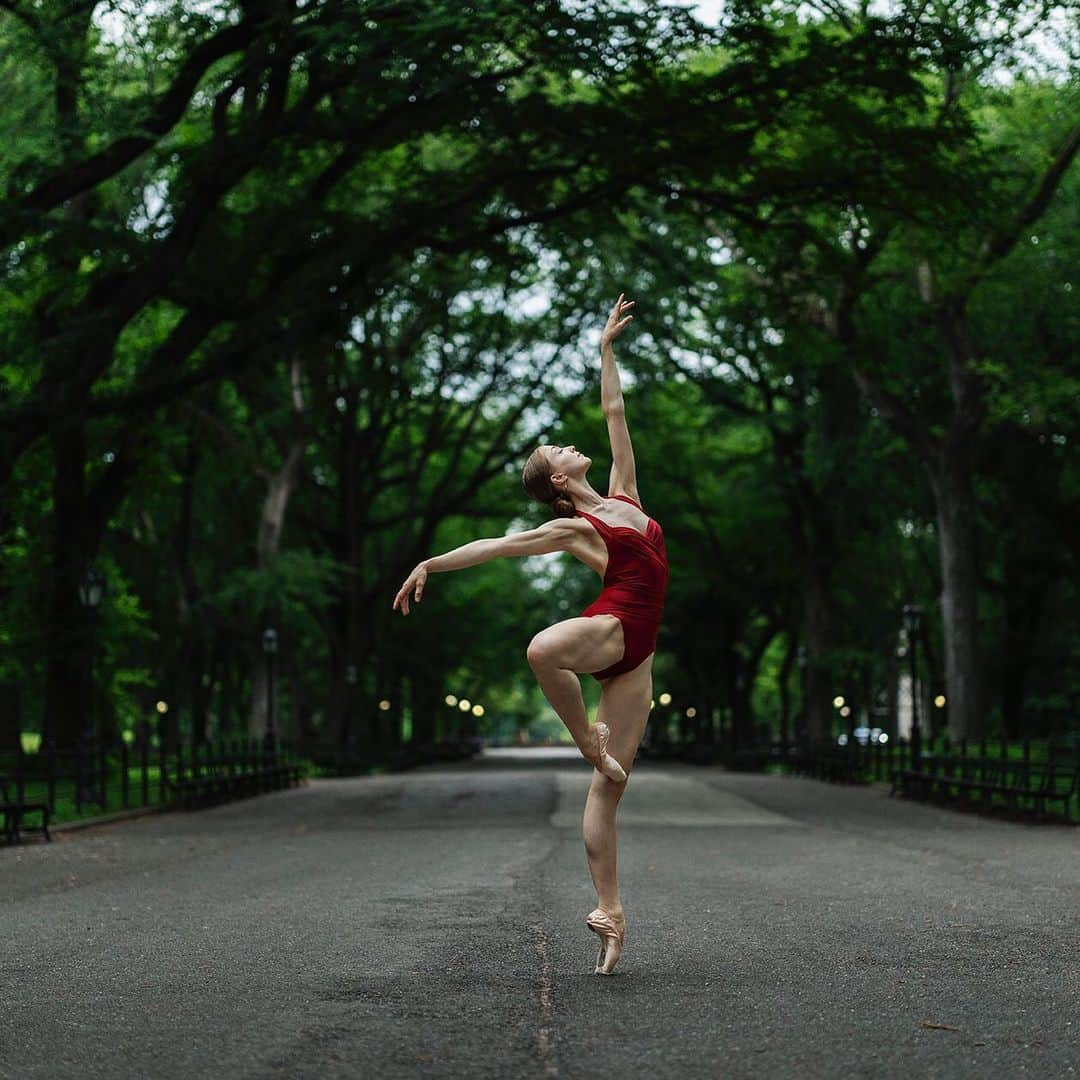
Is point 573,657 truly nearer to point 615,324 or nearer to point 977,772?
point 615,324

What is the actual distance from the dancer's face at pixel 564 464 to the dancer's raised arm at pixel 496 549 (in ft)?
0.72

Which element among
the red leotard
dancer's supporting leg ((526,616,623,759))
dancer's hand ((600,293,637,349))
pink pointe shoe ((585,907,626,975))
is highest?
dancer's hand ((600,293,637,349))

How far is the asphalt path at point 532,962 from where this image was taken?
16.7ft

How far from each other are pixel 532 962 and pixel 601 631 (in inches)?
63.7

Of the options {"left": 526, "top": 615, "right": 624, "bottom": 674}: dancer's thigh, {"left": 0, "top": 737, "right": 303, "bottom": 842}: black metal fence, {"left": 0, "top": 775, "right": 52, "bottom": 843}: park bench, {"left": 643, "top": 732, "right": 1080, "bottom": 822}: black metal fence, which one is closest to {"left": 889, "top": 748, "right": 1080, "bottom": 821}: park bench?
{"left": 643, "top": 732, "right": 1080, "bottom": 822}: black metal fence

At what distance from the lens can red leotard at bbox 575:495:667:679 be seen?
6.62m

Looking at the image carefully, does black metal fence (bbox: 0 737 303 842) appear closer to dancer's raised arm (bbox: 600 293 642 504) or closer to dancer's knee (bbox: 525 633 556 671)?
dancer's raised arm (bbox: 600 293 642 504)

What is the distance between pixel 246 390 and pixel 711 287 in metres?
9.51

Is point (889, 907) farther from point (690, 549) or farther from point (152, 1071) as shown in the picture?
point (690, 549)

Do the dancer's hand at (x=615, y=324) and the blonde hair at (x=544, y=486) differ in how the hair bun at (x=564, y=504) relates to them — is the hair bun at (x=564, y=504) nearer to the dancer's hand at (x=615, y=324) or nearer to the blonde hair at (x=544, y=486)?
the blonde hair at (x=544, y=486)

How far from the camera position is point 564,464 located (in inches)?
271

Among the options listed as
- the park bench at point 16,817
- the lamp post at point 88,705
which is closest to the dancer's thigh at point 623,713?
the park bench at point 16,817

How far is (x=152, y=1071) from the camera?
16.0ft

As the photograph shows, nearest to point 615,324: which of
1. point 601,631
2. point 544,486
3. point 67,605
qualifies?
point 544,486
